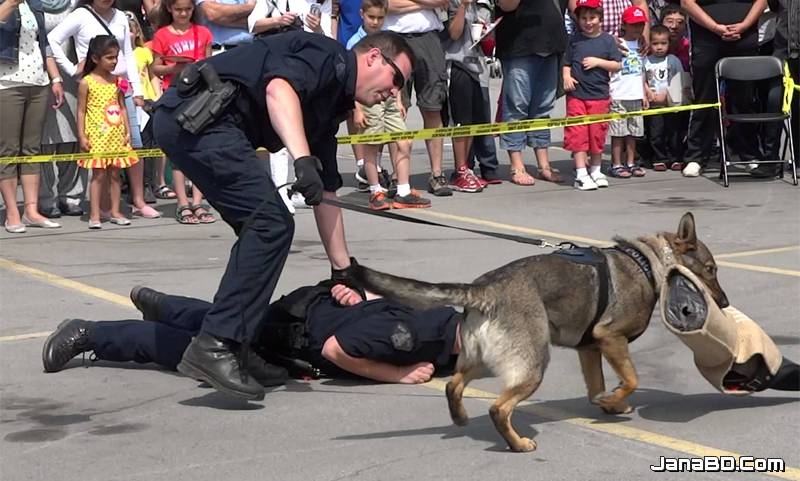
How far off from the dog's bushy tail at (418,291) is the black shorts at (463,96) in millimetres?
7048

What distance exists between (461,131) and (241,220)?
240 inches

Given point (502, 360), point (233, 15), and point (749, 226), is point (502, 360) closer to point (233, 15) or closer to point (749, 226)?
point (749, 226)

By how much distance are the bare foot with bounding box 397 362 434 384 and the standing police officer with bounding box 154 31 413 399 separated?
2.48ft

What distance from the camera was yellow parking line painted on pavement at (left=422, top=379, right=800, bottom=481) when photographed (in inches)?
203

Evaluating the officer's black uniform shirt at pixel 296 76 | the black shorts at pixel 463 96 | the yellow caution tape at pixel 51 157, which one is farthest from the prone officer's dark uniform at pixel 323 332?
the black shorts at pixel 463 96

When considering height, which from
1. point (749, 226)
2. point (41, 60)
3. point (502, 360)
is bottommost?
point (749, 226)

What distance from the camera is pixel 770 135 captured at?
12.9 m

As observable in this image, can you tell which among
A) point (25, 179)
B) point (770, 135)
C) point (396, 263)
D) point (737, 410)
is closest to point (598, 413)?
point (737, 410)

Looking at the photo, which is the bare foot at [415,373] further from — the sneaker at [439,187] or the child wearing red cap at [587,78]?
the child wearing red cap at [587,78]

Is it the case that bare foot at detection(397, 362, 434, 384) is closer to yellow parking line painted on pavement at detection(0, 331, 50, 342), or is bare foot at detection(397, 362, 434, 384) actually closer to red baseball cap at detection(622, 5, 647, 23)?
yellow parking line painted on pavement at detection(0, 331, 50, 342)

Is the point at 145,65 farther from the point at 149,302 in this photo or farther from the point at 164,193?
the point at 149,302

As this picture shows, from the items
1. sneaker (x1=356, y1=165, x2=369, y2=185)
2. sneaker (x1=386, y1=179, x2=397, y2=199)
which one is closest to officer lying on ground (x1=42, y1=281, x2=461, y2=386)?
sneaker (x1=386, y1=179, x2=397, y2=199)

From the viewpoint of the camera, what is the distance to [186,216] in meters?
10.9

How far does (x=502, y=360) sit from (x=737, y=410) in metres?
1.24
